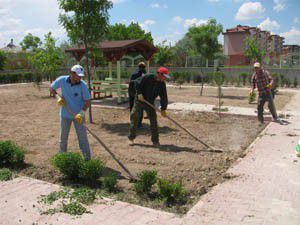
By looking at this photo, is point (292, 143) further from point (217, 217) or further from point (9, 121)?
point (9, 121)

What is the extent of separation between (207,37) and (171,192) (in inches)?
559

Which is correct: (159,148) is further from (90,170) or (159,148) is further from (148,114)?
(90,170)

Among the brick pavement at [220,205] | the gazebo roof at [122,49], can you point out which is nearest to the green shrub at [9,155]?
the brick pavement at [220,205]

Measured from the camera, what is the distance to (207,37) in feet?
55.9

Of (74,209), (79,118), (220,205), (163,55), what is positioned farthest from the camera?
(163,55)

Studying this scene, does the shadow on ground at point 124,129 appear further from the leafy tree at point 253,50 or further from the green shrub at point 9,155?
the leafy tree at point 253,50

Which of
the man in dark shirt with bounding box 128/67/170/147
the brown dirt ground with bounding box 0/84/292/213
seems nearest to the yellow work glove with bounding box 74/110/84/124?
the brown dirt ground with bounding box 0/84/292/213

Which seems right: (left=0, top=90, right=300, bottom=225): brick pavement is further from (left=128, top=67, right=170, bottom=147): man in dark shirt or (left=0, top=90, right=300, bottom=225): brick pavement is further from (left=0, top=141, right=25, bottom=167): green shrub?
(left=128, top=67, right=170, bottom=147): man in dark shirt

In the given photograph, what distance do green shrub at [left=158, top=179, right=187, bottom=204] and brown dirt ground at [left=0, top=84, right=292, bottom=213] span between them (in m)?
0.13

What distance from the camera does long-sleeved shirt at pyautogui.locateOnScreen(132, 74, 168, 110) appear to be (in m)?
6.50

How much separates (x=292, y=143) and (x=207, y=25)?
37.4 ft

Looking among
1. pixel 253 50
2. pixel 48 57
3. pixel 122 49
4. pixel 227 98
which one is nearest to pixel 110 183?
pixel 122 49

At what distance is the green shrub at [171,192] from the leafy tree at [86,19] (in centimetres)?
591

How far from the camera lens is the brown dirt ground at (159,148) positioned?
196 inches
